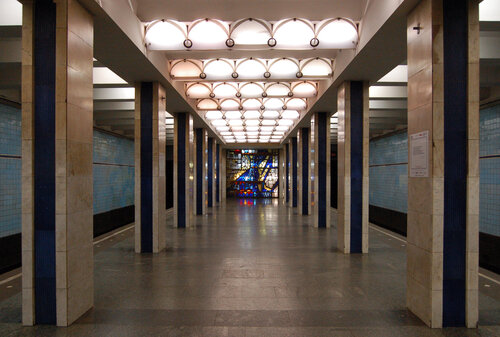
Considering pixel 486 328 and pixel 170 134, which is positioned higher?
pixel 170 134

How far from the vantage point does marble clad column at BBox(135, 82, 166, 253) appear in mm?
9062

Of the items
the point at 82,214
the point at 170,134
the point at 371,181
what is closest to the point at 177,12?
the point at 82,214

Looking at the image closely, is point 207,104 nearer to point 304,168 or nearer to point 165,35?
point 165,35

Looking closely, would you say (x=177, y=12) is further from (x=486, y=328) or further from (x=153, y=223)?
(x=486, y=328)

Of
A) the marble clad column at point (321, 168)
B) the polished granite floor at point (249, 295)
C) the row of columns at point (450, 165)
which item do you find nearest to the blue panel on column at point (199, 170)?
the marble clad column at point (321, 168)

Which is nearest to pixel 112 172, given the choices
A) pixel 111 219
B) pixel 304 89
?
pixel 111 219

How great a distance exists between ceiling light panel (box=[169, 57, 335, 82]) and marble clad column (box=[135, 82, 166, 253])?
98cm

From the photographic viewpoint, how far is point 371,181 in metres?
22.2

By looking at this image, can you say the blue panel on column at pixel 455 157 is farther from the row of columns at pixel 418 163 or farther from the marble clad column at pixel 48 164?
the marble clad column at pixel 48 164

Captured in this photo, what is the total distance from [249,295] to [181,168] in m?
8.73

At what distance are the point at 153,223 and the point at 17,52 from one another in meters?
5.01

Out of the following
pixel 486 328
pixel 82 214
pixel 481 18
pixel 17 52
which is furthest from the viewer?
pixel 17 52

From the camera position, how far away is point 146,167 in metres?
9.10

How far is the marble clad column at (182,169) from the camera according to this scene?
43.8 feet
